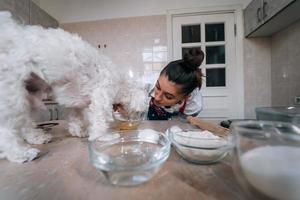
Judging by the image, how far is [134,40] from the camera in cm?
245

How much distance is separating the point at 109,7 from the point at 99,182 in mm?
2504

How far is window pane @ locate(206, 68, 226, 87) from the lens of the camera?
2.35 metres

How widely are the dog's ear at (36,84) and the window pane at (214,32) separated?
1.99 m

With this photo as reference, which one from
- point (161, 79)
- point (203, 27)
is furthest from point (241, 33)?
point (161, 79)

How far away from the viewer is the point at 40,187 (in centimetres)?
35

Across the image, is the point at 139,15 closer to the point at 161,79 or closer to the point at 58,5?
the point at 58,5

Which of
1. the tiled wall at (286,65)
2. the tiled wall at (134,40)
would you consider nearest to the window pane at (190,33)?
the tiled wall at (134,40)

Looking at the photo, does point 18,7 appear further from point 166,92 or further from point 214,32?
point 214,32

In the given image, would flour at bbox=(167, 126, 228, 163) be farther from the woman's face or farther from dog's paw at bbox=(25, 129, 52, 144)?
the woman's face

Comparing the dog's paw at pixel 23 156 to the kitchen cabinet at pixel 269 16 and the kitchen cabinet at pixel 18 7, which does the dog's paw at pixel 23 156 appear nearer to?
the kitchen cabinet at pixel 18 7

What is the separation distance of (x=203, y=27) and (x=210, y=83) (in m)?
0.64

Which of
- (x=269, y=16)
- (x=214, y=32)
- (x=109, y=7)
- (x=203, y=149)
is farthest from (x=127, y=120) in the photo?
(x=109, y=7)

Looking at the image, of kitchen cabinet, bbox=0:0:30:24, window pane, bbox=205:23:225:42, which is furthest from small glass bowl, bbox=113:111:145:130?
window pane, bbox=205:23:225:42

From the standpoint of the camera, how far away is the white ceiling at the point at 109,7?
2.34 meters
